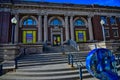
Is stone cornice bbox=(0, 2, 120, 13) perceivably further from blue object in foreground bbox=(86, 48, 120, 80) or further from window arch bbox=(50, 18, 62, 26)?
blue object in foreground bbox=(86, 48, 120, 80)

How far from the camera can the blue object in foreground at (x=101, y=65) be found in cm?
566

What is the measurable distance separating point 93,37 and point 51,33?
362 inches

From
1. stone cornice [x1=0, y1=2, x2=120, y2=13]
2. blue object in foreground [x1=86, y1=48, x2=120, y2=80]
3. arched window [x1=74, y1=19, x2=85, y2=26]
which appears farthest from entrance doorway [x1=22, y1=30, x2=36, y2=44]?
blue object in foreground [x1=86, y1=48, x2=120, y2=80]

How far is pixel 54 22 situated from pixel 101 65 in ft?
74.4

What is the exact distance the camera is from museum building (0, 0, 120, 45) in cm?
2531

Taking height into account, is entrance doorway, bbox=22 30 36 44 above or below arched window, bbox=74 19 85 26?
below

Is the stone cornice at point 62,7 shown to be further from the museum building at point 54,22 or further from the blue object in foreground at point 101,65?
the blue object in foreground at point 101,65

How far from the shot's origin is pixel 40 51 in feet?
56.3

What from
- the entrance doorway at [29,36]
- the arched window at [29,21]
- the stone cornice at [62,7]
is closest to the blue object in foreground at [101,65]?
the entrance doorway at [29,36]

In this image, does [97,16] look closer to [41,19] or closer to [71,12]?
[71,12]

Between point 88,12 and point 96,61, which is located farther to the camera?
point 88,12

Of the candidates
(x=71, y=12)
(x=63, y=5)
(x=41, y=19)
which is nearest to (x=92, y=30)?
(x=71, y=12)

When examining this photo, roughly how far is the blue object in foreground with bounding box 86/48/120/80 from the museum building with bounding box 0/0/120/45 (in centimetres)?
A: 1990

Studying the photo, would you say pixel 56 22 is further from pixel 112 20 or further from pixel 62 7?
pixel 112 20
